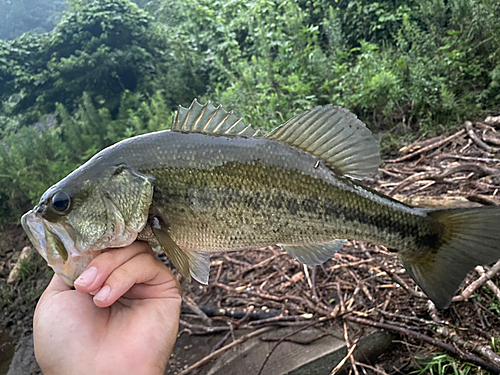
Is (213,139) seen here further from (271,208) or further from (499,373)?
(499,373)

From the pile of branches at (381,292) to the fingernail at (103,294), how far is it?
4.99 ft

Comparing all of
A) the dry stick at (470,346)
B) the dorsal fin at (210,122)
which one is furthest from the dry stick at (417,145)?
the dorsal fin at (210,122)

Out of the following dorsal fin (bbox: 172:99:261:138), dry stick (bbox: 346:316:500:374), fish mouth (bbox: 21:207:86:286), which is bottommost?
dry stick (bbox: 346:316:500:374)

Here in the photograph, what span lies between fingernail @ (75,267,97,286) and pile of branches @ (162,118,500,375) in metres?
1.59

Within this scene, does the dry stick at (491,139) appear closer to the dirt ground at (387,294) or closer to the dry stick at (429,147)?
the dirt ground at (387,294)

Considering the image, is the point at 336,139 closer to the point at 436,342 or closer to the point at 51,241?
the point at 51,241

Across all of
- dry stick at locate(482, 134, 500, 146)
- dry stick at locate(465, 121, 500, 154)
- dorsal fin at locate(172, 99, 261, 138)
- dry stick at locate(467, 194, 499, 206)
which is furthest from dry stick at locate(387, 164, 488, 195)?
dorsal fin at locate(172, 99, 261, 138)

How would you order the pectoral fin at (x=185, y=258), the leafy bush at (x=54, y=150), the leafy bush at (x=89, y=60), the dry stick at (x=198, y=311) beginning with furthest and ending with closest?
the leafy bush at (x=89, y=60)
the leafy bush at (x=54, y=150)
the dry stick at (x=198, y=311)
the pectoral fin at (x=185, y=258)

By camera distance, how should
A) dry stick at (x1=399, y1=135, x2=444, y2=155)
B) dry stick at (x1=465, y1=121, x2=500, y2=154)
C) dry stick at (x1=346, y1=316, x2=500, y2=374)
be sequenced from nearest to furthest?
dry stick at (x1=346, y1=316, x2=500, y2=374), dry stick at (x1=465, y1=121, x2=500, y2=154), dry stick at (x1=399, y1=135, x2=444, y2=155)

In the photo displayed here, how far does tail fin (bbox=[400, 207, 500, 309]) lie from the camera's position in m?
1.33

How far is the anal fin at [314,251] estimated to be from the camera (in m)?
1.54

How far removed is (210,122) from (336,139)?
1.85 feet

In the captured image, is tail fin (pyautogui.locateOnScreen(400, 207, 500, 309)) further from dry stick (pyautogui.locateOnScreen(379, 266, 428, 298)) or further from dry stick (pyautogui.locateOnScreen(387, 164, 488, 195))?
dry stick (pyautogui.locateOnScreen(387, 164, 488, 195))

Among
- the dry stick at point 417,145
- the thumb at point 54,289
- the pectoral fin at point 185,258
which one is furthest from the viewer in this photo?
the dry stick at point 417,145
